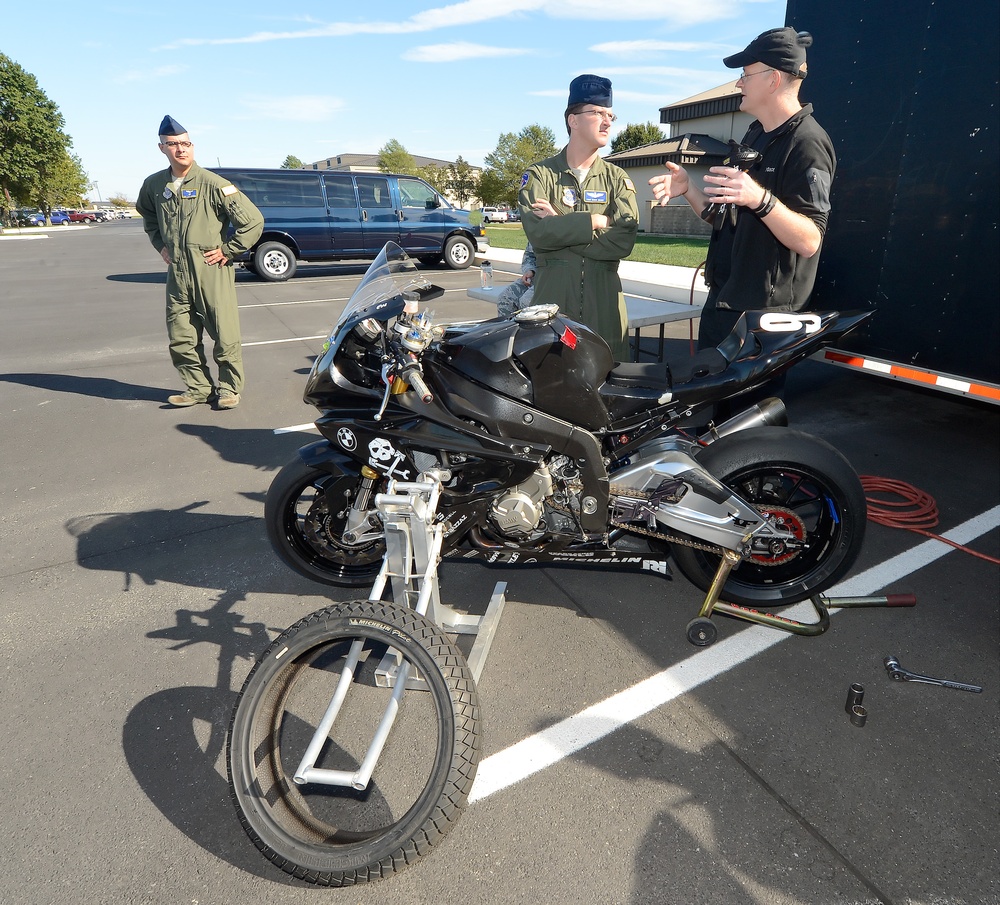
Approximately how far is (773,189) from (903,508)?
2.06 metres

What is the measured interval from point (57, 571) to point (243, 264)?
39.5 ft

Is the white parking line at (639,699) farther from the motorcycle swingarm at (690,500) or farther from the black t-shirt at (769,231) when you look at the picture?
the black t-shirt at (769,231)

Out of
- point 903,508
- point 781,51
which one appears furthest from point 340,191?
point 903,508

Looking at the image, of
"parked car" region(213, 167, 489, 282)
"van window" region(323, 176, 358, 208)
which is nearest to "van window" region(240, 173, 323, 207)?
"parked car" region(213, 167, 489, 282)

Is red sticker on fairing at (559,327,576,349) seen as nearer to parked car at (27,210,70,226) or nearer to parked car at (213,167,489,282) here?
parked car at (213,167,489,282)

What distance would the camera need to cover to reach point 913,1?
3529 millimetres

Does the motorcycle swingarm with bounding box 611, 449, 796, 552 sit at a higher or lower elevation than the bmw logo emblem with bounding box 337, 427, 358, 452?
lower

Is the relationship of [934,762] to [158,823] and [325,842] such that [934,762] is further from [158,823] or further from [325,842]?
[158,823]

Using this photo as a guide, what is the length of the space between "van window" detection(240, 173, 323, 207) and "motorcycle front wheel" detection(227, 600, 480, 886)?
43.5 feet

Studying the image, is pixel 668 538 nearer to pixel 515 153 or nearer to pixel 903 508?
pixel 903 508

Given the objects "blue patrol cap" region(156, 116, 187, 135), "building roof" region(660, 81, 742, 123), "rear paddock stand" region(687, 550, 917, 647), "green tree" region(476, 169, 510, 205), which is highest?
"building roof" region(660, 81, 742, 123)

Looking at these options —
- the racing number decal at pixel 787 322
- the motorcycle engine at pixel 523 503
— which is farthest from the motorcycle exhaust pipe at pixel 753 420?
the motorcycle engine at pixel 523 503

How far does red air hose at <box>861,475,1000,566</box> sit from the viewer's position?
352cm

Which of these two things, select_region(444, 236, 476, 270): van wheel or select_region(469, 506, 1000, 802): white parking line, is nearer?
select_region(469, 506, 1000, 802): white parking line
